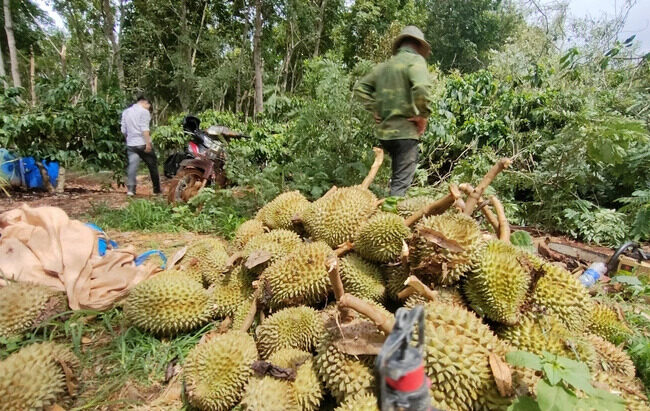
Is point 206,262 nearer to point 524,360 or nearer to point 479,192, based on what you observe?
point 479,192

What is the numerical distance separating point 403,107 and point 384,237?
2.19 m

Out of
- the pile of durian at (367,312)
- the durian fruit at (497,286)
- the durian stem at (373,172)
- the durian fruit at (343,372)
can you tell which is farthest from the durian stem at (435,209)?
the durian fruit at (343,372)

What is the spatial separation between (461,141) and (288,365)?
4.61 metres

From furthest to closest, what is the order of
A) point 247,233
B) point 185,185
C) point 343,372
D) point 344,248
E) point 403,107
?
point 185,185
point 403,107
point 247,233
point 344,248
point 343,372

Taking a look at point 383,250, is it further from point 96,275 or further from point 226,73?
point 226,73

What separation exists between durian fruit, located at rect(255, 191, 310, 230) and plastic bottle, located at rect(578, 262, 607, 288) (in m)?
1.60

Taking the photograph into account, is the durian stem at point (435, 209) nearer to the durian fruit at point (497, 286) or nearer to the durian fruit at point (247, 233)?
the durian fruit at point (497, 286)

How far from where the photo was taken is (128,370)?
1.73 metres

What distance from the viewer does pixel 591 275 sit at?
2.08 meters

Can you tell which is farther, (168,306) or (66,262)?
(66,262)

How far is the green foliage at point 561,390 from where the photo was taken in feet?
3.15

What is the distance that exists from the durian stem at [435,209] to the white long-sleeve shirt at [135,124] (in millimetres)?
5969

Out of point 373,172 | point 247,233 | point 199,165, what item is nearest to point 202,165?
point 199,165

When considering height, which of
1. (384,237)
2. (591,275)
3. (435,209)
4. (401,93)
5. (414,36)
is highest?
(414,36)
